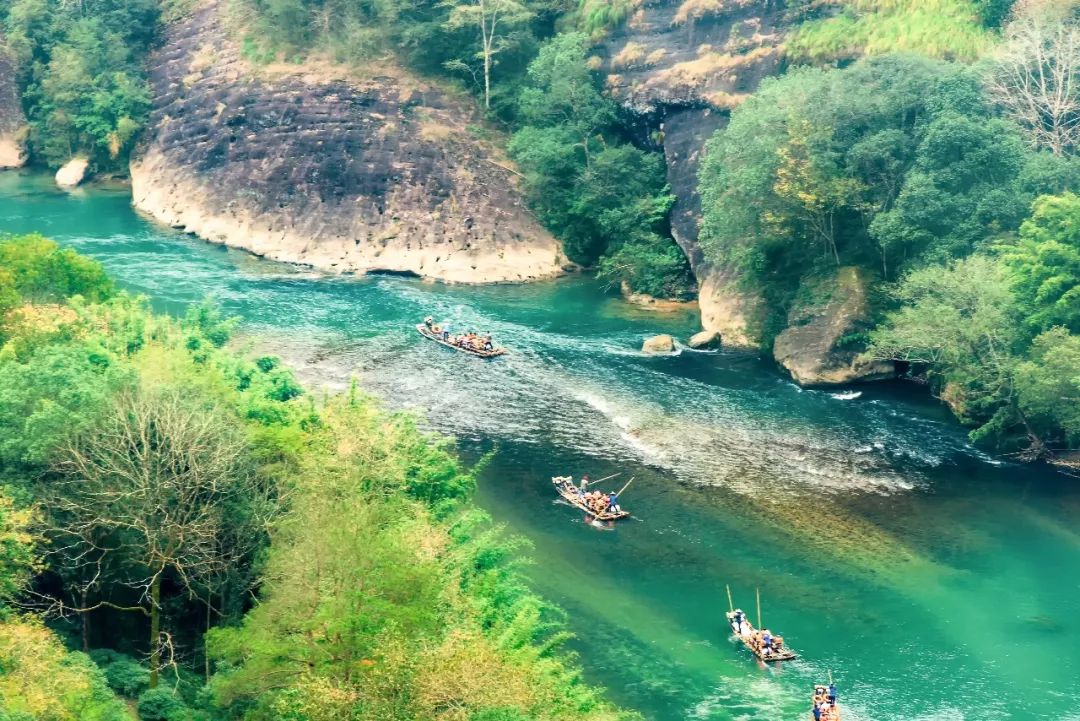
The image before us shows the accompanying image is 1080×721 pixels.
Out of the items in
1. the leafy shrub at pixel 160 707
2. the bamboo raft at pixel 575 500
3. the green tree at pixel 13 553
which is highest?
the green tree at pixel 13 553

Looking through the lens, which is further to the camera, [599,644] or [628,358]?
[628,358]

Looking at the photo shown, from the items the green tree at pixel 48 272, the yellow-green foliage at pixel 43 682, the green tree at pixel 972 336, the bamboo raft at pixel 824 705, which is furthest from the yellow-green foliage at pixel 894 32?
the yellow-green foliage at pixel 43 682

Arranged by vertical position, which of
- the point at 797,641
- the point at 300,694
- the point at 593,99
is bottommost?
the point at 797,641

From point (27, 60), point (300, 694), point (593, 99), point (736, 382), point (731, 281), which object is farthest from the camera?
point (27, 60)

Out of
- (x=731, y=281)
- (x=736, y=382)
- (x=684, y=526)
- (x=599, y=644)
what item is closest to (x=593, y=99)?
(x=731, y=281)

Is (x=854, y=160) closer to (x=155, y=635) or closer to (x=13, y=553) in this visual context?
(x=155, y=635)

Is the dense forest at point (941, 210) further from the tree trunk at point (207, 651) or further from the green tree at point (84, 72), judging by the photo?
the green tree at point (84, 72)

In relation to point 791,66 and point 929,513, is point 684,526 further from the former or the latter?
point 791,66
